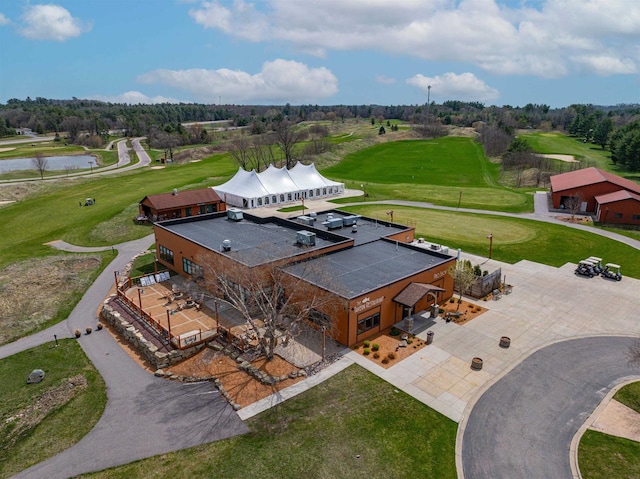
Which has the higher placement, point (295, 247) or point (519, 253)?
point (295, 247)

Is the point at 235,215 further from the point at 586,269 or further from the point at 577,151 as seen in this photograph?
the point at 577,151

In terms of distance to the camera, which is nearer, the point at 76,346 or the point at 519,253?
the point at 76,346

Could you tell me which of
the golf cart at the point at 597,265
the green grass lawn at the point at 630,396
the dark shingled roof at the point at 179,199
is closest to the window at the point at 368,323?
the green grass lawn at the point at 630,396

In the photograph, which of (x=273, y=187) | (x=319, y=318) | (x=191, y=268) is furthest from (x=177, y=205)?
(x=319, y=318)

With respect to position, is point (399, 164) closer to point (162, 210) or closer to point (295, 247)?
point (162, 210)

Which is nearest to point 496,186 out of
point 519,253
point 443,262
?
point 519,253

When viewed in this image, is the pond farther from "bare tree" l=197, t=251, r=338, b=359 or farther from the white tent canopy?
"bare tree" l=197, t=251, r=338, b=359

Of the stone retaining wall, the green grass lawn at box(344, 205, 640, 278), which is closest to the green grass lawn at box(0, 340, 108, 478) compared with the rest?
the stone retaining wall
